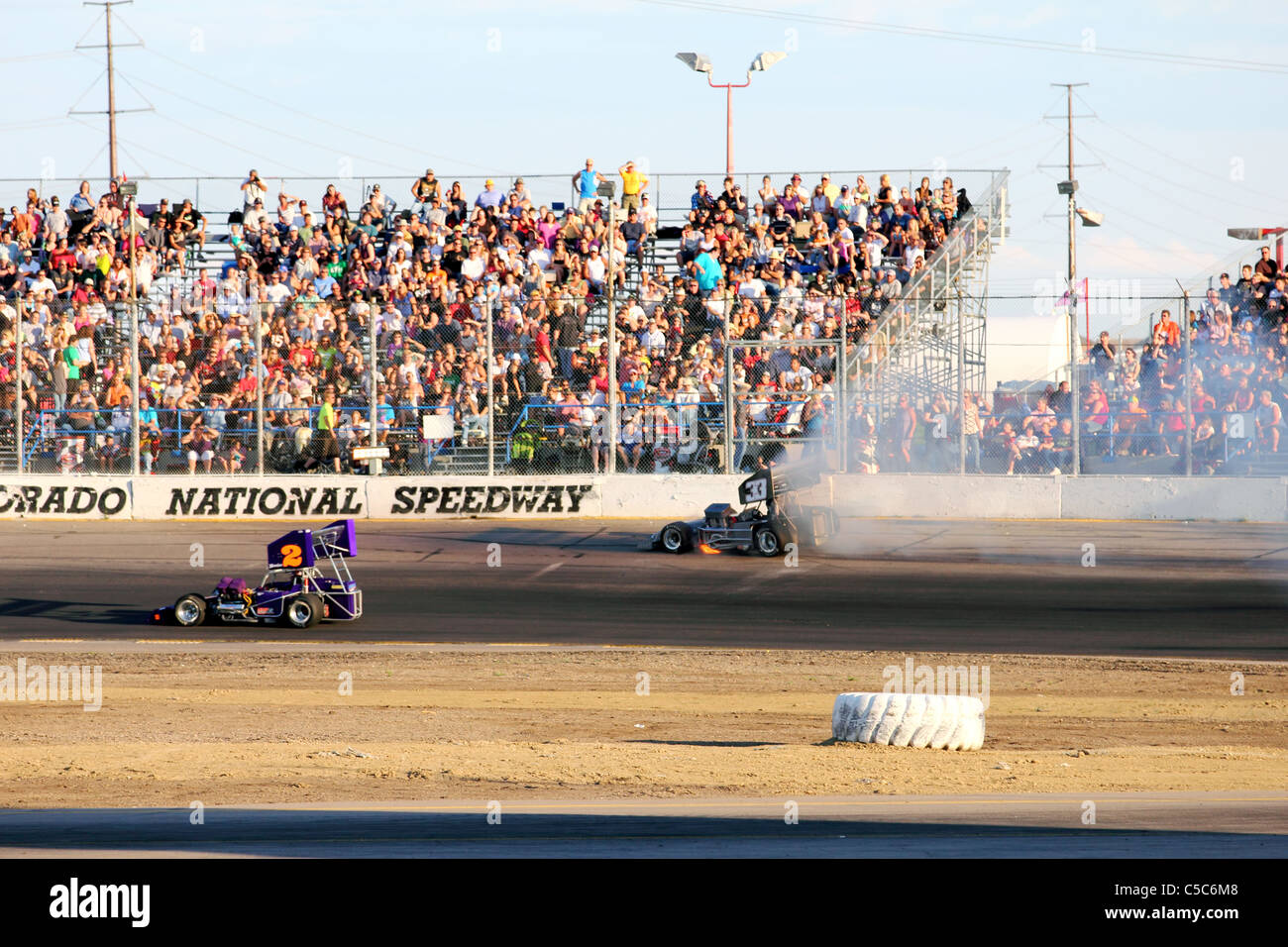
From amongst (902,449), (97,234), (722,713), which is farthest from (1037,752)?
(97,234)

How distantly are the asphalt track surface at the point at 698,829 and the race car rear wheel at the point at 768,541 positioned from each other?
11.6 meters

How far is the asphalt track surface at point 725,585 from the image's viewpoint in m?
14.8

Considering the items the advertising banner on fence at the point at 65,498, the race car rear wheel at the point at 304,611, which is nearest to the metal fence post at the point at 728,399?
the race car rear wheel at the point at 304,611

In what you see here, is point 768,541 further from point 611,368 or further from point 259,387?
point 259,387

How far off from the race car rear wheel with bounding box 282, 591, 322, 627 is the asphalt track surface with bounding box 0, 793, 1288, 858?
7741 millimetres

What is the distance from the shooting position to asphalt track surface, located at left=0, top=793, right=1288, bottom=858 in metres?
6.35

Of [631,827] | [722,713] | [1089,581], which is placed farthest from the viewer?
[1089,581]

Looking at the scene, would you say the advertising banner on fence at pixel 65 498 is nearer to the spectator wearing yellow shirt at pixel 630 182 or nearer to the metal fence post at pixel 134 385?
the metal fence post at pixel 134 385

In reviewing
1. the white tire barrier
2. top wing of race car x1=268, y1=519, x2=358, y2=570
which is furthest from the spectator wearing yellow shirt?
the white tire barrier

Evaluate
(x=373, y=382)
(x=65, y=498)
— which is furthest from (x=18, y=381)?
(x=373, y=382)

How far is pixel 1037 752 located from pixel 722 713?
2.68m
